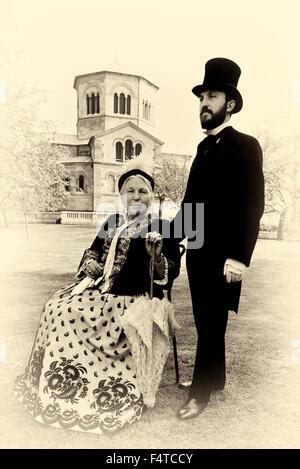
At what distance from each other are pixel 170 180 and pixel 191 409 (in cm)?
192

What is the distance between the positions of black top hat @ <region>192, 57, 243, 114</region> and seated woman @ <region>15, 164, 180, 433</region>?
77 centimetres

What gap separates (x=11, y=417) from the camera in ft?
9.33

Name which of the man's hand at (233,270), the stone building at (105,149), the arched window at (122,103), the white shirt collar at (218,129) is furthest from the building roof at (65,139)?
the arched window at (122,103)

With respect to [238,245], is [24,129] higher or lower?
higher

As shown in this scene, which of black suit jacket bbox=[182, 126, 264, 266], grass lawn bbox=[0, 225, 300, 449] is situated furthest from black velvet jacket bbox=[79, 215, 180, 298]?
grass lawn bbox=[0, 225, 300, 449]

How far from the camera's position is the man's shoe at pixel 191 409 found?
111 inches

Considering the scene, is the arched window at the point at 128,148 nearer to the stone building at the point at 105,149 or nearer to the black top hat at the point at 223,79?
the stone building at the point at 105,149

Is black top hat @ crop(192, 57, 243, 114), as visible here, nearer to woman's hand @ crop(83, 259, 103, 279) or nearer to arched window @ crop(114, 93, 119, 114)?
woman's hand @ crop(83, 259, 103, 279)

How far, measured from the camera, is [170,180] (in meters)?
3.63

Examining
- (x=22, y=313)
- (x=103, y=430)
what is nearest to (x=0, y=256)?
(x=22, y=313)

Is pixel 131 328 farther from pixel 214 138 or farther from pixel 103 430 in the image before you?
pixel 214 138

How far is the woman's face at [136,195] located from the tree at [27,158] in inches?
38.8

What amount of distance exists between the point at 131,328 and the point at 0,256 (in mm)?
1723
